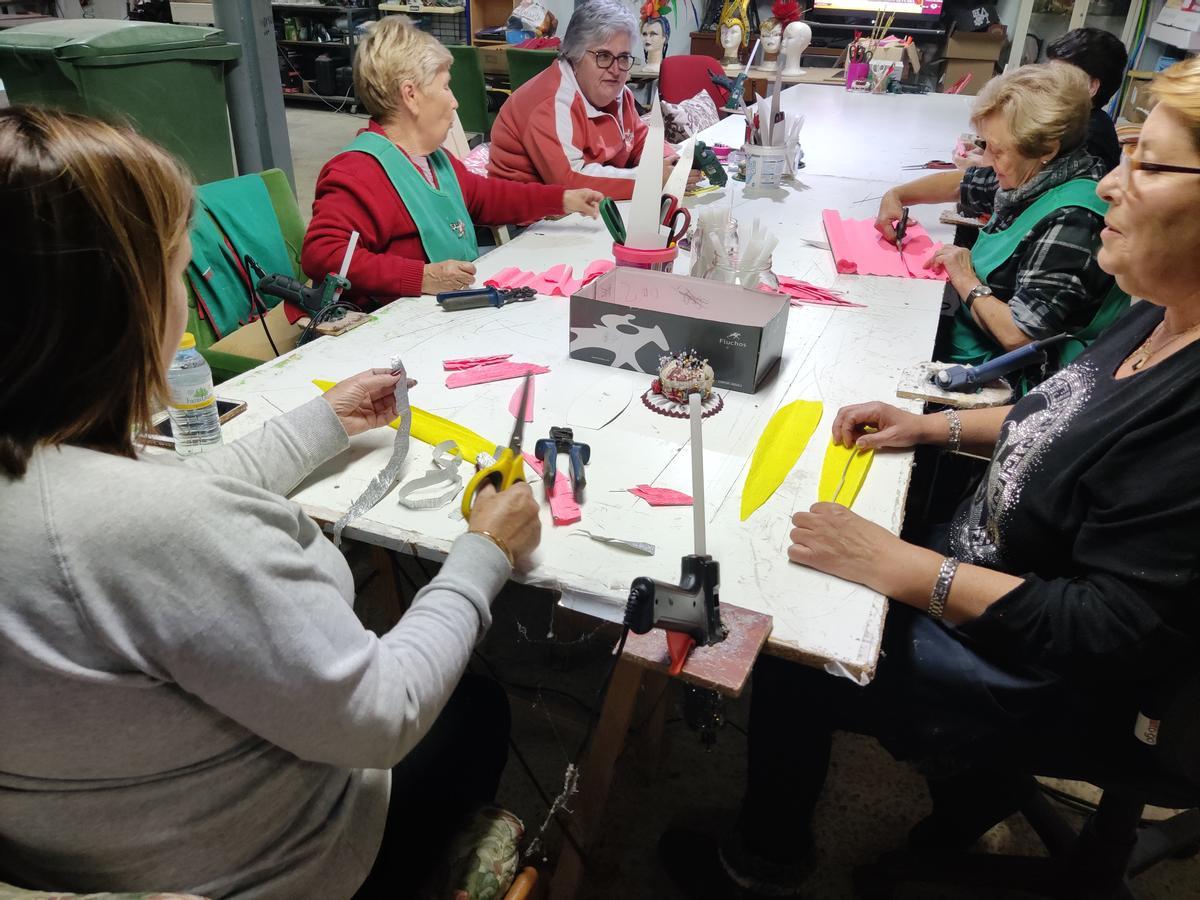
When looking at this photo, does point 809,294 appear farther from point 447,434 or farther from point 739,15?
point 739,15

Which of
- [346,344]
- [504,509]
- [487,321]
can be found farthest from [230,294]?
[504,509]

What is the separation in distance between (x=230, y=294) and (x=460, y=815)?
56.6 inches

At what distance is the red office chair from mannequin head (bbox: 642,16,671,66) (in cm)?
105

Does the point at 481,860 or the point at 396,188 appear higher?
the point at 396,188

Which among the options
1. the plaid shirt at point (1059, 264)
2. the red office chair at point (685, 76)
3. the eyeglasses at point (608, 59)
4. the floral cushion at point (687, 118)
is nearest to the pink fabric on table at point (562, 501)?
the plaid shirt at point (1059, 264)

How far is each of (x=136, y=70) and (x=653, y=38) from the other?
425 centimetres

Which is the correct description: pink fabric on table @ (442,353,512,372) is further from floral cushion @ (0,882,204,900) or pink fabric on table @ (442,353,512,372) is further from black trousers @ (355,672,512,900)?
floral cushion @ (0,882,204,900)

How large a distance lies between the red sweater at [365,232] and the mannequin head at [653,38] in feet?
15.2

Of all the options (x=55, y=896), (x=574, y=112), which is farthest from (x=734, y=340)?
(x=574, y=112)

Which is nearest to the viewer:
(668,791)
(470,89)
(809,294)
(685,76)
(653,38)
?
(668,791)

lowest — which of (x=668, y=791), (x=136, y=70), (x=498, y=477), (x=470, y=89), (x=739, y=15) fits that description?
(x=668, y=791)

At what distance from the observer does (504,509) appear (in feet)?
3.37

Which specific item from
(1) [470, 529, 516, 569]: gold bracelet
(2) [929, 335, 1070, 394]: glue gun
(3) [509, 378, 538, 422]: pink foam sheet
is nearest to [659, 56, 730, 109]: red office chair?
(2) [929, 335, 1070, 394]: glue gun

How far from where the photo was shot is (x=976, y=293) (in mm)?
1938
